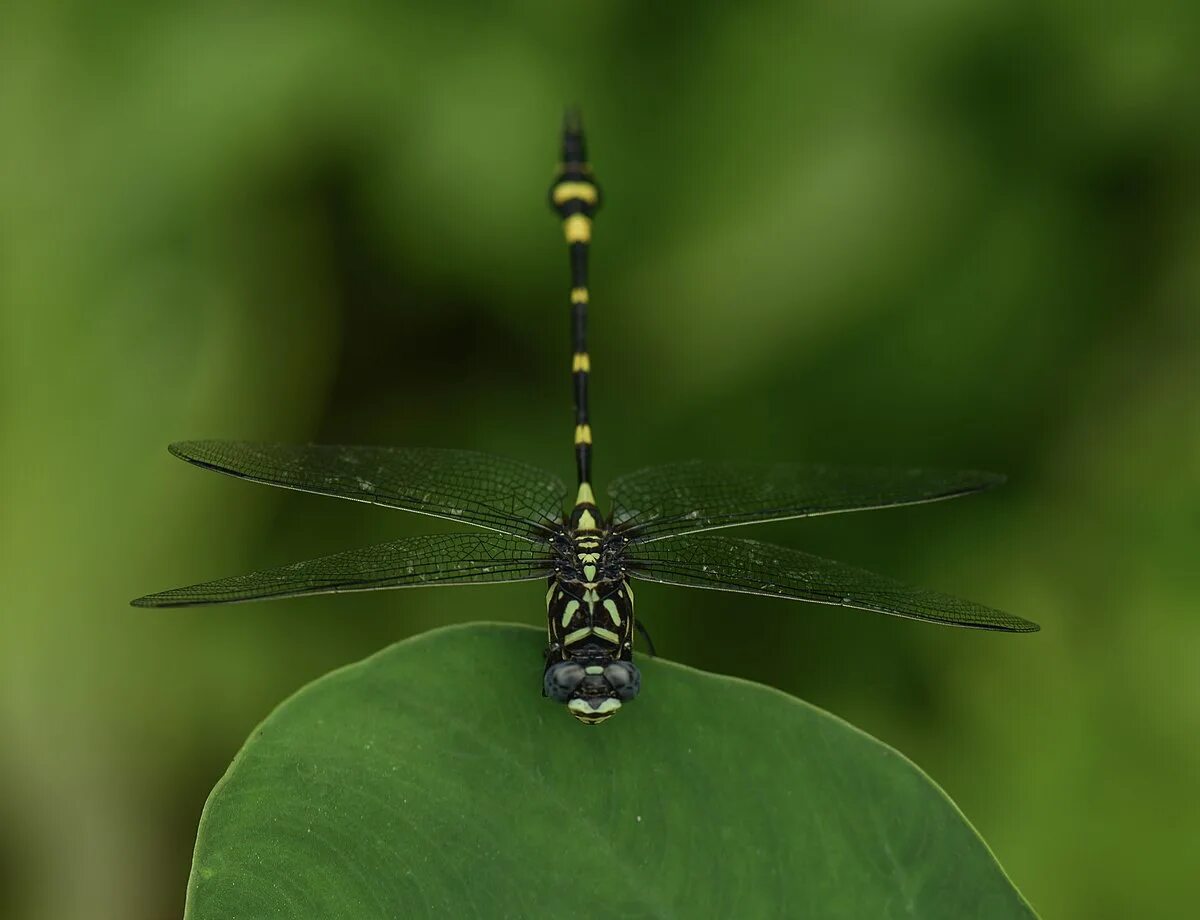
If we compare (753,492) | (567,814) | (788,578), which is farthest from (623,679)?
(753,492)

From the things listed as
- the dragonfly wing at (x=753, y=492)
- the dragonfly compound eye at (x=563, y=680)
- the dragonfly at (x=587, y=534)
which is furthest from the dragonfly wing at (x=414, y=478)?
the dragonfly compound eye at (x=563, y=680)

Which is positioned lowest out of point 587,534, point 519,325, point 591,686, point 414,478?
point 591,686

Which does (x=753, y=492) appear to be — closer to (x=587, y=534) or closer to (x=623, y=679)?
(x=587, y=534)

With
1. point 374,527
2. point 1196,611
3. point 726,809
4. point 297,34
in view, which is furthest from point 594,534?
point 297,34

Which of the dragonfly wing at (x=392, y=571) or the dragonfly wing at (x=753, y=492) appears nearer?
the dragonfly wing at (x=392, y=571)

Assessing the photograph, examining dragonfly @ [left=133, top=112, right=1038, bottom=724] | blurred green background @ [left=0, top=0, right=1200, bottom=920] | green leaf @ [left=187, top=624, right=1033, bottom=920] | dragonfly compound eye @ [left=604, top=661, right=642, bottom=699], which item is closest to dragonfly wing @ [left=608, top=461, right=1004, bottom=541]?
dragonfly @ [left=133, top=112, right=1038, bottom=724]

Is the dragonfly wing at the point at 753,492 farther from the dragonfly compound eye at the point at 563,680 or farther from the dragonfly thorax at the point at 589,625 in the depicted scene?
the dragonfly compound eye at the point at 563,680

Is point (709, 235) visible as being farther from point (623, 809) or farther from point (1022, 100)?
point (623, 809)
